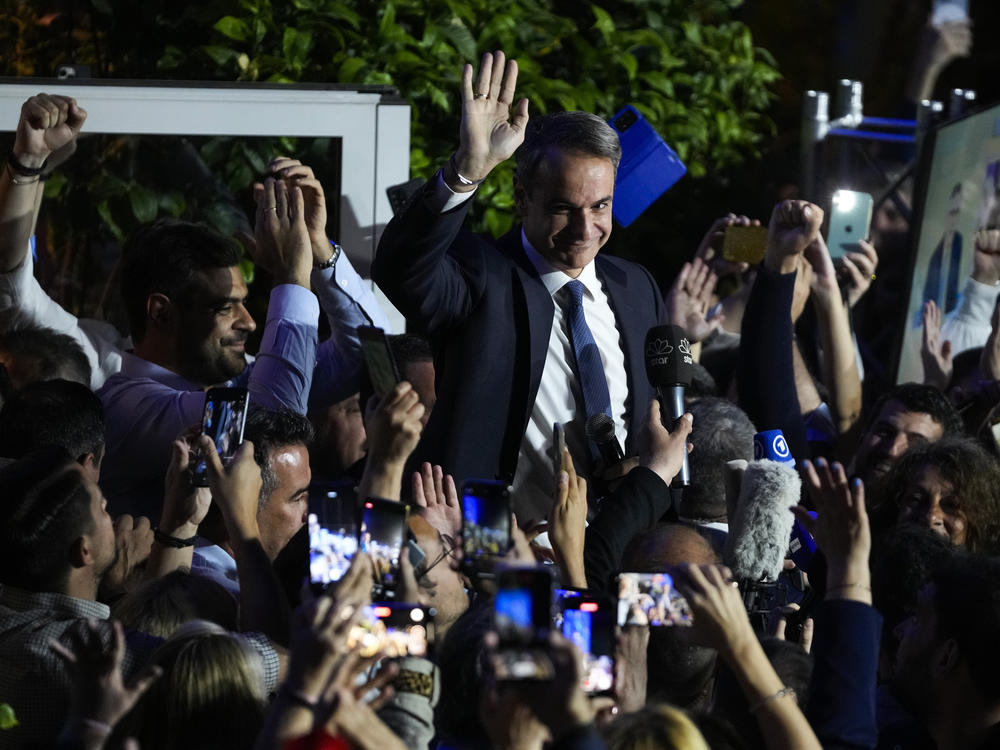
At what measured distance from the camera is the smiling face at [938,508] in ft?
14.4

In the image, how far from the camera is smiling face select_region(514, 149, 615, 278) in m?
4.08

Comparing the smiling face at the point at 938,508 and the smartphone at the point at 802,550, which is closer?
the smartphone at the point at 802,550

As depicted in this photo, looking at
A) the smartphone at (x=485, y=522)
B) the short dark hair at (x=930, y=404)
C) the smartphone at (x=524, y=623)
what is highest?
the short dark hair at (x=930, y=404)

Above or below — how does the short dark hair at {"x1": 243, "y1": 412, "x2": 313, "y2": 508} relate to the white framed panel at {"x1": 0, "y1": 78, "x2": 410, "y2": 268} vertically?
below

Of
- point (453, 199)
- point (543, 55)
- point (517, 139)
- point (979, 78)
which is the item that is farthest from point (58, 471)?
point (979, 78)

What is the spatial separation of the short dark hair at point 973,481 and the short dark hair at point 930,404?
744 mm

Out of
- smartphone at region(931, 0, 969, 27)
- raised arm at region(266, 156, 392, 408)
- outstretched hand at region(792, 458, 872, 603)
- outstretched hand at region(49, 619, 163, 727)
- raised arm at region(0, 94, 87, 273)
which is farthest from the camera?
smartphone at region(931, 0, 969, 27)

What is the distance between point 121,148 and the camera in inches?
215

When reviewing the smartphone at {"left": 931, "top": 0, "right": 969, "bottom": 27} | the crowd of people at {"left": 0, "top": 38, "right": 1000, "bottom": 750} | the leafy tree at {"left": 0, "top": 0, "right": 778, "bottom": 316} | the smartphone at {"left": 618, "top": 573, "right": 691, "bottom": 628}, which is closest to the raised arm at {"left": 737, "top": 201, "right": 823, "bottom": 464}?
the crowd of people at {"left": 0, "top": 38, "right": 1000, "bottom": 750}

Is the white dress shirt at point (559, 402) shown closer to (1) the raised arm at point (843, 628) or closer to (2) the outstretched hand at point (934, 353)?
(1) the raised arm at point (843, 628)

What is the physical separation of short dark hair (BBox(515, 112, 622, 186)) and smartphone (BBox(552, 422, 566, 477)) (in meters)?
0.65

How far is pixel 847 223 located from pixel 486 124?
9.04ft

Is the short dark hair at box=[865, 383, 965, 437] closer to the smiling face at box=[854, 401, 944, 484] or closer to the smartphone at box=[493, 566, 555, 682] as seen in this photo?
the smiling face at box=[854, 401, 944, 484]

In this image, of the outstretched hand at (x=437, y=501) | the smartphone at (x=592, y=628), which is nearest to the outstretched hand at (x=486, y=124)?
the outstretched hand at (x=437, y=501)
